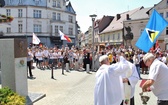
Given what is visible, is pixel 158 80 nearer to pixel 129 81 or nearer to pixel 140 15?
pixel 129 81

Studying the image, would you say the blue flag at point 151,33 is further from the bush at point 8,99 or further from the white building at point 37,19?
the white building at point 37,19

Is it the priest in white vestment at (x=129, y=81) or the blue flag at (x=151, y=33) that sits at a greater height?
the blue flag at (x=151, y=33)

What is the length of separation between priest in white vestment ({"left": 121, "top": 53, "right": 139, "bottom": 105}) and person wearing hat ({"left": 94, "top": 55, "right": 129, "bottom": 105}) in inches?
9.9

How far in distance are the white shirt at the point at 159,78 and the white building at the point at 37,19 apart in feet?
154

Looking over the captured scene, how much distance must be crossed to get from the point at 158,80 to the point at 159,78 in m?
0.05

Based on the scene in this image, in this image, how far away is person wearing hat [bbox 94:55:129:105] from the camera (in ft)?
17.3

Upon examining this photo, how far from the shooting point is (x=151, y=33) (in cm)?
1073

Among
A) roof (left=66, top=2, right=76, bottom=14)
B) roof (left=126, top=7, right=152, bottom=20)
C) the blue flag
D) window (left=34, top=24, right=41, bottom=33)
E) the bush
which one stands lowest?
the bush

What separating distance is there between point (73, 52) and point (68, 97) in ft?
38.4

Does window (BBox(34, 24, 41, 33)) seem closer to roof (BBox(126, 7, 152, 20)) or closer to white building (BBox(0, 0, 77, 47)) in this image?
white building (BBox(0, 0, 77, 47))

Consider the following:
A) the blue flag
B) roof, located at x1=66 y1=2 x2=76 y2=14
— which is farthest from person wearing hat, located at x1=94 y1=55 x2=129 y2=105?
roof, located at x1=66 y1=2 x2=76 y2=14

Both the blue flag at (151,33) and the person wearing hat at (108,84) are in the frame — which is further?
the blue flag at (151,33)

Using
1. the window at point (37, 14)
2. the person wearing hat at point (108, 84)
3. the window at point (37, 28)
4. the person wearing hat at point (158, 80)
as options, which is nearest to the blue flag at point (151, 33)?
the person wearing hat at point (108, 84)

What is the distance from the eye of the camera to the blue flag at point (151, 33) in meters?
10.6
